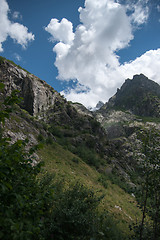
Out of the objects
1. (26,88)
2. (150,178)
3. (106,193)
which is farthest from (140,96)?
(150,178)

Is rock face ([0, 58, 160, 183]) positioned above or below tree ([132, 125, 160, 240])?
above

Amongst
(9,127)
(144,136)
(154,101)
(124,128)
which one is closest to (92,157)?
(9,127)

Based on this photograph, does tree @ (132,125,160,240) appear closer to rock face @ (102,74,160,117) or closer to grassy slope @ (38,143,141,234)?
grassy slope @ (38,143,141,234)

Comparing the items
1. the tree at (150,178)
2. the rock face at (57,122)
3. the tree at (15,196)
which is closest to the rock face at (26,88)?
the rock face at (57,122)

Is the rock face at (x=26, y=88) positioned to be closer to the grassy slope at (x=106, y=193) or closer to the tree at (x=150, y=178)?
the grassy slope at (x=106, y=193)

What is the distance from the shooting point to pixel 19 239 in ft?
5.95

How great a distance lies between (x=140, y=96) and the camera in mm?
157125

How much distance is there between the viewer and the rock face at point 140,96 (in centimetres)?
13538

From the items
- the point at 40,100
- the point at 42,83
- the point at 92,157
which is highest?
the point at 42,83

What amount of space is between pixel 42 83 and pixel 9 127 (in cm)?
4071

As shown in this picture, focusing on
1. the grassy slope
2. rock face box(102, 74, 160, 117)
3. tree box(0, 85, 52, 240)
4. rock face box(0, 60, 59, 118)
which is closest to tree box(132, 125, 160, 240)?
the grassy slope

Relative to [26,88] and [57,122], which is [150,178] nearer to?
[57,122]

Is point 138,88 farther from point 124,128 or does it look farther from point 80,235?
point 80,235

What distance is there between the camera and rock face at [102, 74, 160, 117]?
444ft
